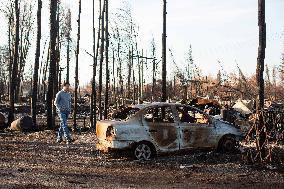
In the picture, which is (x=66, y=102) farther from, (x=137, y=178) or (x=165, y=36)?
(x=165, y=36)

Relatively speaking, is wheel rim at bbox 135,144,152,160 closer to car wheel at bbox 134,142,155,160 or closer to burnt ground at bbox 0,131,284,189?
car wheel at bbox 134,142,155,160

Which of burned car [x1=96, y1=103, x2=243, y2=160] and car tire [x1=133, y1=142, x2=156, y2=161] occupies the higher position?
burned car [x1=96, y1=103, x2=243, y2=160]

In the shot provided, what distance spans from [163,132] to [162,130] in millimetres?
61

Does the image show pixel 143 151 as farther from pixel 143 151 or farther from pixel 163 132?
pixel 163 132

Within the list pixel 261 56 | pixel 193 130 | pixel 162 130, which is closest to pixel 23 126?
pixel 162 130

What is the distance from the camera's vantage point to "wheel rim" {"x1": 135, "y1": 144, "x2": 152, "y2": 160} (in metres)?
11.5

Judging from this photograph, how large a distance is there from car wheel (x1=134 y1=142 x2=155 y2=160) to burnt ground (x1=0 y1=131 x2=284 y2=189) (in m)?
0.19

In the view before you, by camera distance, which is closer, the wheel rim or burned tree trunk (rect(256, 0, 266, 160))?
the wheel rim

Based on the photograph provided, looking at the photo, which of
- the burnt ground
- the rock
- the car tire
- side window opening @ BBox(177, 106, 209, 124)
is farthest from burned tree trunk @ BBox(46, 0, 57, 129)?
the car tire

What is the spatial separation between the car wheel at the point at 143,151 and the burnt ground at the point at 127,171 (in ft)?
0.64

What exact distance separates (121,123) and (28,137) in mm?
8591

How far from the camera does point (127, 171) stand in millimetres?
10188

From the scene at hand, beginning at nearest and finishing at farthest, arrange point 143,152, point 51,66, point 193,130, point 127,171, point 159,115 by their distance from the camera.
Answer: point 127,171
point 143,152
point 193,130
point 159,115
point 51,66

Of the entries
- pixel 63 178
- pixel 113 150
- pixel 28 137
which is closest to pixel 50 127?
pixel 28 137
